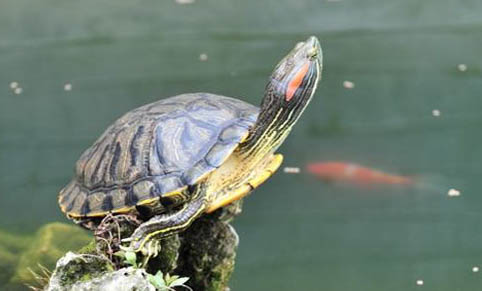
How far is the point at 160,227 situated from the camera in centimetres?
203

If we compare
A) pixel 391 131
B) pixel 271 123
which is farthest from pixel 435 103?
pixel 271 123

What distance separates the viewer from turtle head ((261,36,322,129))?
2.19 metres

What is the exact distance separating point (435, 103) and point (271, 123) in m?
1.95

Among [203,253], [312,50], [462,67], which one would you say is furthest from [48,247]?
[462,67]

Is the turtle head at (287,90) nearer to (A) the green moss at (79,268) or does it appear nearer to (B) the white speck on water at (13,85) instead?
(A) the green moss at (79,268)

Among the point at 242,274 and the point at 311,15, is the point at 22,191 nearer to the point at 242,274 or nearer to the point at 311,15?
the point at 242,274

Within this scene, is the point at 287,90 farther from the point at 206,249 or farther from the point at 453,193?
the point at 453,193

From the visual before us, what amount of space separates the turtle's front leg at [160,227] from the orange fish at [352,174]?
161cm

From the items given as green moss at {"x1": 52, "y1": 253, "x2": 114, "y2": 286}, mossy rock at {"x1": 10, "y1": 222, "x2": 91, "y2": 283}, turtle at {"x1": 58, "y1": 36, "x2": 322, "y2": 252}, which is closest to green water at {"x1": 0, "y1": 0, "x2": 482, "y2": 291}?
mossy rock at {"x1": 10, "y1": 222, "x2": 91, "y2": 283}

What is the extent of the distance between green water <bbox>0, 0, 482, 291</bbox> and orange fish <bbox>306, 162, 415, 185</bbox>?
0.05 meters

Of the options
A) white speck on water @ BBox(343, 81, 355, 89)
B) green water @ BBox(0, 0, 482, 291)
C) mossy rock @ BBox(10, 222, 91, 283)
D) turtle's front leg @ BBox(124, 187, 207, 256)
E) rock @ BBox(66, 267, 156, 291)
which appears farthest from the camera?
white speck on water @ BBox(343, 81, 355, 89)

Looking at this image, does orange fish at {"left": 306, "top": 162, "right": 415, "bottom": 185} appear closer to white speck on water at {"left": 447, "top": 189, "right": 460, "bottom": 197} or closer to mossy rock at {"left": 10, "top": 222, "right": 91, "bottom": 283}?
white speck on water at {"left": 447, "top": 189, "right": 460, "bottom": 197}

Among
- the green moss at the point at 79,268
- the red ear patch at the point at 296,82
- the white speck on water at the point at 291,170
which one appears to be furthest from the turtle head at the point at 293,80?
the white speck on water at the point at 291,170

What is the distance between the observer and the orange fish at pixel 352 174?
3553 millimetres
